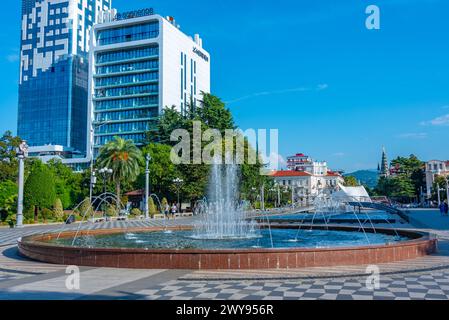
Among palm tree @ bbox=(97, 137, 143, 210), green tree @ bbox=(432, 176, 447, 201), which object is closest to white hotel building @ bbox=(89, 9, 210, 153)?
palm tree @ bbox=(97, 137, 143, 210)

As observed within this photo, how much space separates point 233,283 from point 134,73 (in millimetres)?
70323

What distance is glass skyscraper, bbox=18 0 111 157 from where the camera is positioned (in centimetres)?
10038

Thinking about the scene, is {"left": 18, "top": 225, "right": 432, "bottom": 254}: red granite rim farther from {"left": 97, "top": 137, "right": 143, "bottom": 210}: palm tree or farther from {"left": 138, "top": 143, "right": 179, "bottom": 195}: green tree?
{"left": 138, "top": 143, "right": 179, "bottom": 195}: green tree

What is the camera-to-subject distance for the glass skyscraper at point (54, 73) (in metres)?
100

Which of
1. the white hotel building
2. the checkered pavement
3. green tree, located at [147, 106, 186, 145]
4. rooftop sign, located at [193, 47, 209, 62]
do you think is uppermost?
rooftop sign, located at [193, 47, 209, 62]

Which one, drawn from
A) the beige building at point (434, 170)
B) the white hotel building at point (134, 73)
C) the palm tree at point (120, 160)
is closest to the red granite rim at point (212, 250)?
the palm tree at point (120, 160)

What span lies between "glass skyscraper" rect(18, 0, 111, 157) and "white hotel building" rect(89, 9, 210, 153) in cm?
2606

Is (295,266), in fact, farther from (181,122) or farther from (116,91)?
(116,91)

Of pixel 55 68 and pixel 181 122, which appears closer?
pixel 181 122

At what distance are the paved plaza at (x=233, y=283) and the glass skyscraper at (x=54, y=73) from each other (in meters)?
93.5

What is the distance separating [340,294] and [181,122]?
4784cm

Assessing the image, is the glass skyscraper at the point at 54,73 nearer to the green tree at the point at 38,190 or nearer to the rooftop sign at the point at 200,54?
the rooftop sign at the point at 200,54
